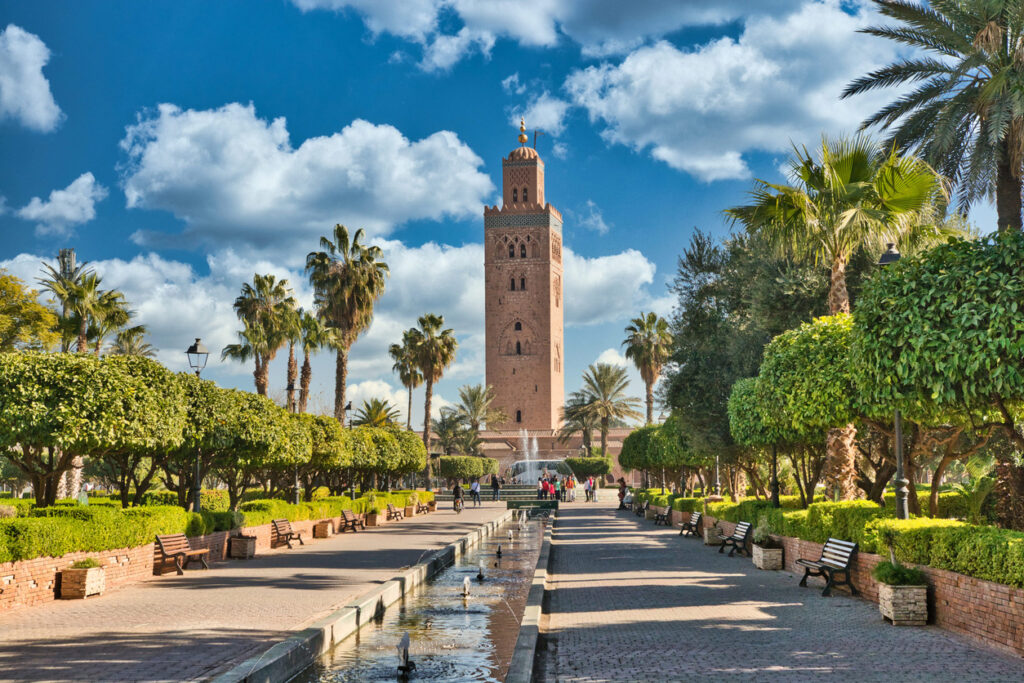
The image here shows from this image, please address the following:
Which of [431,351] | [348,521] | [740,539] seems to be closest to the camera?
[740,539]

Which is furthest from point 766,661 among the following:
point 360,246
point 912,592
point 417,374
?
point 417,374

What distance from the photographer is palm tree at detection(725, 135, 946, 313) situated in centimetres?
1457

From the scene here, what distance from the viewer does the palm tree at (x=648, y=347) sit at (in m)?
62.7

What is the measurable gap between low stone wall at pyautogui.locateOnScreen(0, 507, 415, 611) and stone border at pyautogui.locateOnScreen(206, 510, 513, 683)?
4.01 meters

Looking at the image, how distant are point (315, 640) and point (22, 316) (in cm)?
2756

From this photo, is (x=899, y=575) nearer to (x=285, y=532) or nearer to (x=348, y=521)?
(x=285, y=532)

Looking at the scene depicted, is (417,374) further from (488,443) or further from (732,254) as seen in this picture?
(732,254)

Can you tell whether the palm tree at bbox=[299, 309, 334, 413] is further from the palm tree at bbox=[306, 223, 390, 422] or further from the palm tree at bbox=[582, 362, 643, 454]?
the palm tree at bbox=[582, 362, 643, 454]

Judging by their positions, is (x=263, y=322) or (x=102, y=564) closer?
(x=102, y=564)

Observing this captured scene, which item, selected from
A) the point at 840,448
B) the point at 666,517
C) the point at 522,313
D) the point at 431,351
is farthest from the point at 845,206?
the point at 522,313

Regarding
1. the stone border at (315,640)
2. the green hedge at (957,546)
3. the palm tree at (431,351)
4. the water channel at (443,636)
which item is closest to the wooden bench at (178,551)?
the stone border at (315,640)

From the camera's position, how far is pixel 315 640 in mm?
8406

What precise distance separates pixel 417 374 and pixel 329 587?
4648 centimetres

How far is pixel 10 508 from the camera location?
1894cm
